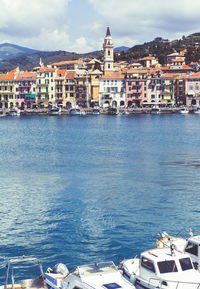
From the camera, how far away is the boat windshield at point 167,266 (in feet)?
59.5

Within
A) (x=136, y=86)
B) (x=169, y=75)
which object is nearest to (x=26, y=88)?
(x=136, y=86)

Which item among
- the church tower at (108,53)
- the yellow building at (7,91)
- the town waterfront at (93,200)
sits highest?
the church tower at (108,53)

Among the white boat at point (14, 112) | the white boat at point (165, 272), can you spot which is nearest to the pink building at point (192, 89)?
the white boat at point (14, 112)

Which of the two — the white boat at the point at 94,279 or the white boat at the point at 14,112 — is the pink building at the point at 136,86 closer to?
the white boat at the point at 14,112

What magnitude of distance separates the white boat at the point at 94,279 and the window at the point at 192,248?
4.57m

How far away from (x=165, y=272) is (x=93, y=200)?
60.1 ft

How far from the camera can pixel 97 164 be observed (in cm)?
5347

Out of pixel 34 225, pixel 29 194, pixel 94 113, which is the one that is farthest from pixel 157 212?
pixel 94 113

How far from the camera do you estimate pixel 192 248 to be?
2100 cm

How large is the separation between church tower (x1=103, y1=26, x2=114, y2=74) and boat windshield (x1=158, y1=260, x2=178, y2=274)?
151548mm

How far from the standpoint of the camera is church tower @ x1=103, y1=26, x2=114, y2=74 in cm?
16812

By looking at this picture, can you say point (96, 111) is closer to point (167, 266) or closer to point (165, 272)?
point (167, 266)

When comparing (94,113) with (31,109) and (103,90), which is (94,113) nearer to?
(103,90)

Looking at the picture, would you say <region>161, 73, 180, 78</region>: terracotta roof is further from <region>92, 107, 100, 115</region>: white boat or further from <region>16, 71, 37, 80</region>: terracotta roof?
<region>16, 71, 37, 80</region>: terracotta roof
